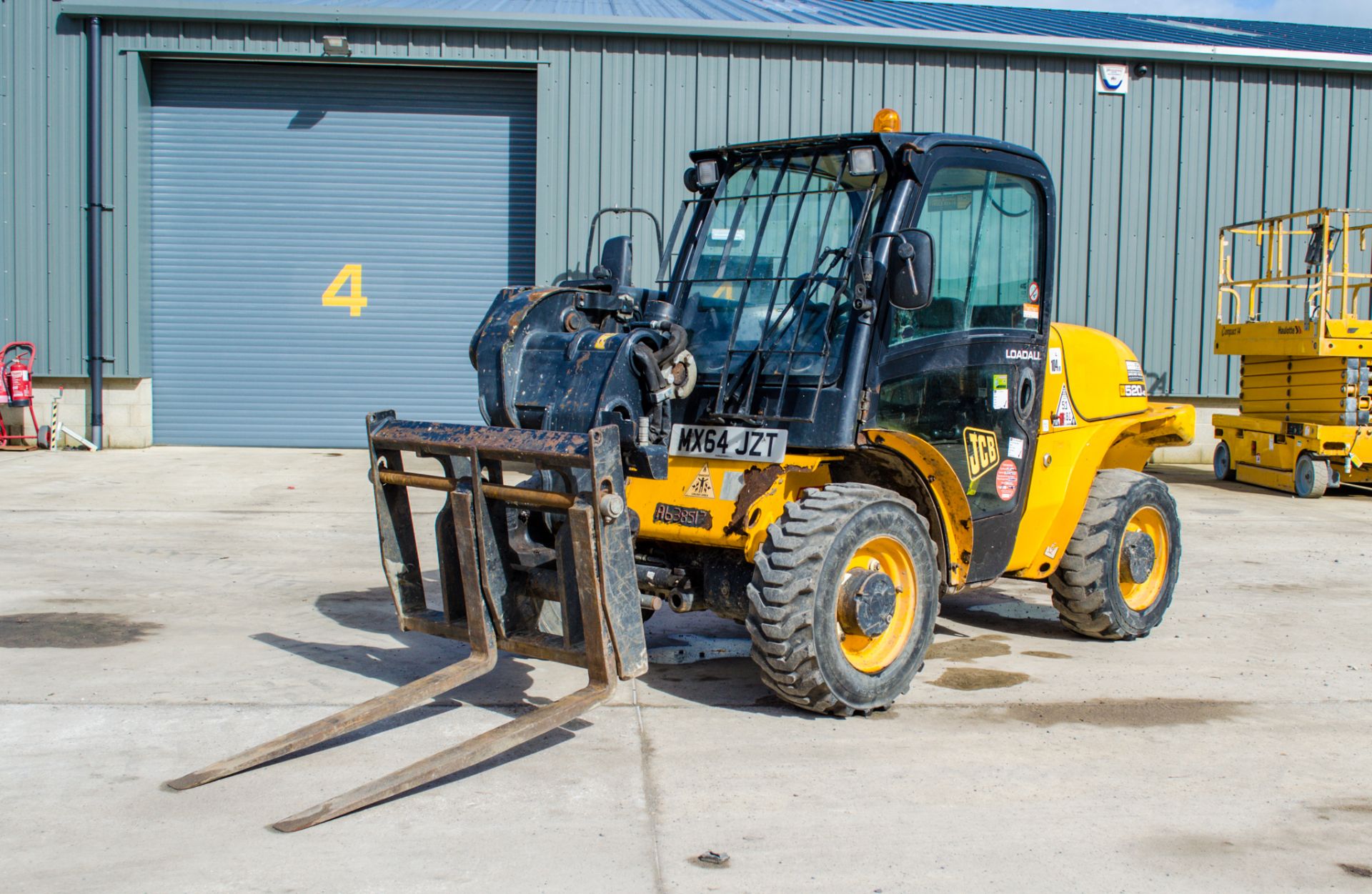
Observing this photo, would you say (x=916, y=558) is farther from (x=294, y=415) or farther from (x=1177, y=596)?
(x=294, y=415)

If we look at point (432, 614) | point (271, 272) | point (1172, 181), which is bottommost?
point (432, 614)

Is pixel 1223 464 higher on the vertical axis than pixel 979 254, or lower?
lower

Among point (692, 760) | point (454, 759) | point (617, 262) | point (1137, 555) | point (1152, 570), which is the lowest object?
point (692, 760)

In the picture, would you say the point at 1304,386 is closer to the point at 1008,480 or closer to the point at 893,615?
the point at 1008,480

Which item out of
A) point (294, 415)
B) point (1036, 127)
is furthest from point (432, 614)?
point (1036, 127)

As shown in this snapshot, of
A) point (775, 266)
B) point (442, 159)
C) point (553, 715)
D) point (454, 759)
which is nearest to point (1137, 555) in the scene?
point (775, 266)

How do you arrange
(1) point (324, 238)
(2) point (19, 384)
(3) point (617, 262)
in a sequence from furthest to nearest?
(1) point (324, 238), (2) point (19, 384), (3) point (617, 262)

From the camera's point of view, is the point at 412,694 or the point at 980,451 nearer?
the point at 412,694

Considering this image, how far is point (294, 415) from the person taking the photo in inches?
704

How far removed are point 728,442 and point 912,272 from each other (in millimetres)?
1069

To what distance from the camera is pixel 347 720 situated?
4.96 metres

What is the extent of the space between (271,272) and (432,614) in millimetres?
13274

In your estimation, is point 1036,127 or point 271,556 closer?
point 271,556

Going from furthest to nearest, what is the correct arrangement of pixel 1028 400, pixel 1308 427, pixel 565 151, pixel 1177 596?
pixel 565 151 → pixel 1308 427 → pixel 1177 596 → pixel 1028 400
